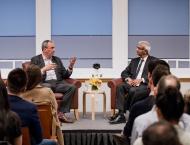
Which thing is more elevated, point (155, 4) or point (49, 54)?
point (155, 4)

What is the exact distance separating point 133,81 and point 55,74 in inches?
50.9

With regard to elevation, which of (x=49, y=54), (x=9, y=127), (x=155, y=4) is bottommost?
(x=9, y=127)

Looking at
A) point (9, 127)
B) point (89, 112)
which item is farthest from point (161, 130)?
point (89, 112)

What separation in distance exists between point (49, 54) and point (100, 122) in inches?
54.0

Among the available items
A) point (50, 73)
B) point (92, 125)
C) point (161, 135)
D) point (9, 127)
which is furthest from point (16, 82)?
point (50, 73)

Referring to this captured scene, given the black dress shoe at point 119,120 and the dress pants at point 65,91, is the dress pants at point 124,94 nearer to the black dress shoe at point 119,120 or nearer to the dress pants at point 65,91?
the black dress shoe at point 119,120

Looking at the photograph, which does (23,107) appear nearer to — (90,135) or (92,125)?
(90,135)

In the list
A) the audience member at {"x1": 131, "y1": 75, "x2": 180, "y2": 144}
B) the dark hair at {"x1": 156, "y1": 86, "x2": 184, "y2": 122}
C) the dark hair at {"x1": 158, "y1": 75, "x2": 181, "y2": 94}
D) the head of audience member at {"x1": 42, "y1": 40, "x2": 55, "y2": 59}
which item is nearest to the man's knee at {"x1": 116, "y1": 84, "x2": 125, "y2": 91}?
the head of audience member at {"x1": 42, "y1": 40, "x2": 55, "y2": 59}

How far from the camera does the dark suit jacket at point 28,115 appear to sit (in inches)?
151

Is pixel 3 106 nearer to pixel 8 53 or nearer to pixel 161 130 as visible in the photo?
pixel 161 130

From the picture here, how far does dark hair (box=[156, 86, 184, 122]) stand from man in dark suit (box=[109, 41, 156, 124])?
434cm

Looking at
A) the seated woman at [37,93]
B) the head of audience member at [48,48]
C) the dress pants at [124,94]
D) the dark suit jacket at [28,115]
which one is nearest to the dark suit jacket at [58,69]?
the head of audience member at [48,48]

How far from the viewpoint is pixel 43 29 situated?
8844 millimetres

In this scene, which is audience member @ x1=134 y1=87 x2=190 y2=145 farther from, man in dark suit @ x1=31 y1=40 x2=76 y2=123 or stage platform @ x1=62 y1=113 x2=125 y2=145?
man in dark suit @ x1=31 y1=40 x2=76 y2=123
